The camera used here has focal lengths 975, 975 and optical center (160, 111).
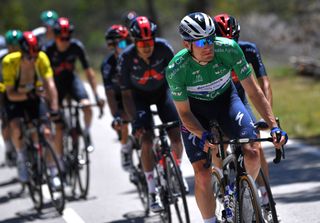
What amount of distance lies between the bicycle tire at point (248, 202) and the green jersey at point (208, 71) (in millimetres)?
Answer: 883

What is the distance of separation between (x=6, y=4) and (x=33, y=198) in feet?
102

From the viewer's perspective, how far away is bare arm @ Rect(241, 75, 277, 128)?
7.50m

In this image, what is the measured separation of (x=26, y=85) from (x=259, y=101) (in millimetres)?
5046

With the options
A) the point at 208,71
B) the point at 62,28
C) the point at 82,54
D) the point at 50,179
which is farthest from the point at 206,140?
the point at 82,54

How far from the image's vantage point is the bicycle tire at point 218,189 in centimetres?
830

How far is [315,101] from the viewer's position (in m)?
20.2

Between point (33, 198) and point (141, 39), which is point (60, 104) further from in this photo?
point (141, 39)

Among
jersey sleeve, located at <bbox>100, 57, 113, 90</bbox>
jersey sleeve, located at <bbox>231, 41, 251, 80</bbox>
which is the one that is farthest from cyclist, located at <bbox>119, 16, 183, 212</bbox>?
jersey sleeve, located at <bbox>231, 41, 251, 80</bbox>

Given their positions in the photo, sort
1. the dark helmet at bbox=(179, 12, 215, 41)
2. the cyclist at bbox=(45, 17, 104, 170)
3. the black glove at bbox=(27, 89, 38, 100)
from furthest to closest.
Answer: the cyclist at bbox=(45, 17, 104, 170) < the black glove at bbox=(27, 89, 38, 100) < the dark helmet at bbox=(179, 12, 215, 41)

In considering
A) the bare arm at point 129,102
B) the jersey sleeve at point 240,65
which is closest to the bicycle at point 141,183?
the bare arm at point 129,102

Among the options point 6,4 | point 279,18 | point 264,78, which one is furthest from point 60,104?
point 6,4

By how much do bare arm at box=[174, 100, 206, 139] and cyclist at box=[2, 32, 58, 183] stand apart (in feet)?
12.8

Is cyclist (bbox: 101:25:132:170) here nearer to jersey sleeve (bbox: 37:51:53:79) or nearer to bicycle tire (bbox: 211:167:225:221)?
jersey sleeve (bbox: 37:51:53:79)

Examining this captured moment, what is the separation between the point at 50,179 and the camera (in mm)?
11547
